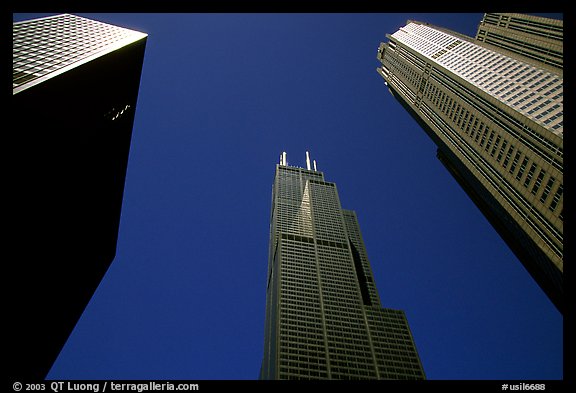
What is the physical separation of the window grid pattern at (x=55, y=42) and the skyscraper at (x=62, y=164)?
0.57ft

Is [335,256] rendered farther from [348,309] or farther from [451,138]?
[451,138]

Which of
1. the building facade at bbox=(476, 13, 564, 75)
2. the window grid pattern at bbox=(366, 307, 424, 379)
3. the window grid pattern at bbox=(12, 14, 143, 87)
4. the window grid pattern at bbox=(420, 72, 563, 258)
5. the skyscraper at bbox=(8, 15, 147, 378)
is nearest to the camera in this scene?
the skyscraper at bbox=(8, 15, 147, 378)

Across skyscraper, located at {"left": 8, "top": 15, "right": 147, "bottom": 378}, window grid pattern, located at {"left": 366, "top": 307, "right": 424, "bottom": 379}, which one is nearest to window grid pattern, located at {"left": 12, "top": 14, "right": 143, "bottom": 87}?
skyscraper, located at {"left": 8, "top": 15, "right": 147, "bottom": 378}

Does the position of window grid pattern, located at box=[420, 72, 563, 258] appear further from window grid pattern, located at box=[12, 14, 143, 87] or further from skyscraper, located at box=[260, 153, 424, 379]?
window grid pattern, located at box=[12, 14, 143, 87]

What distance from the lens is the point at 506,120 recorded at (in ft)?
333

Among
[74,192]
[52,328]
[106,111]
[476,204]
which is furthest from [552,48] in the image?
[52,328]

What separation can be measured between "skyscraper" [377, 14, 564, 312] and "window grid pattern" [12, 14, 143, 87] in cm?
9296

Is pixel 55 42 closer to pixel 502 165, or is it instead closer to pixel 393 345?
pixel 502 165

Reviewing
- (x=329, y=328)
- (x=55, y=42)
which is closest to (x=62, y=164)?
(x=55, y=42)

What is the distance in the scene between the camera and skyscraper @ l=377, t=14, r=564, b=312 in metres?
86.8

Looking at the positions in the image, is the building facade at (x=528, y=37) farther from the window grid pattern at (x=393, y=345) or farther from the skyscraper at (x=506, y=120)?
the window grid pattern at (x=393, y=345)

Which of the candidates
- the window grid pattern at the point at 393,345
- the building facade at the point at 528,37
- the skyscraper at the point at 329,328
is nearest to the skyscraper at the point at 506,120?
the building facade at the point at 528,37

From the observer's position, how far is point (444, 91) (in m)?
139
